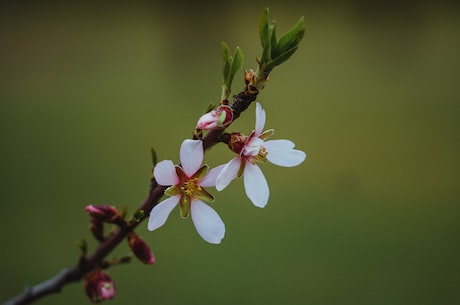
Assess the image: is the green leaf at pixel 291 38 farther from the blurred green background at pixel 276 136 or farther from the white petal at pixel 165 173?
the blurred green background at pixel 276 136

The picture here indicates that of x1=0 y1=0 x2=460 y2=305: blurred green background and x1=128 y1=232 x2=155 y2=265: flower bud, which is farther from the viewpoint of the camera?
x1=0 y1=0 x2=460 y2=305: blurred green background

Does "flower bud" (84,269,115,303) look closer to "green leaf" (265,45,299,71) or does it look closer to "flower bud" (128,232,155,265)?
"flower bud" (128,232,155,265)

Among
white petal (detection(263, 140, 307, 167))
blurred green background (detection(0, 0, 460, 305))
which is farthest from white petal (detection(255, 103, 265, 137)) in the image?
blurred green background (detection(0, 0, 460, 305))

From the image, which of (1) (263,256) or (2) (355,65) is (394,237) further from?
(2) (355,65)

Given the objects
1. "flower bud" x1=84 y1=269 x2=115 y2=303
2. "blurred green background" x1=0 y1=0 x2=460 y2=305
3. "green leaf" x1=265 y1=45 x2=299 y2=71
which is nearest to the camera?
"green leaf" x1=265 y1=45 x2=299 y2=71

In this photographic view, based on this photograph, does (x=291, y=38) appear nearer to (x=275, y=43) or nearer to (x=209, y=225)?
(x=275, y=43)

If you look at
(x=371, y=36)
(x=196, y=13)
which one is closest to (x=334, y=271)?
(x=371, y=36)
